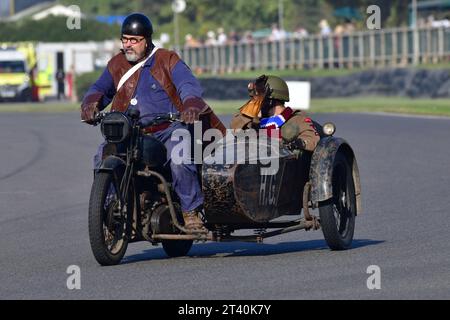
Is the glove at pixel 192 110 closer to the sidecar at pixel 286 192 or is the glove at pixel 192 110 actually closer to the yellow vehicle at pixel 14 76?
the sidecar at pixel 286 192

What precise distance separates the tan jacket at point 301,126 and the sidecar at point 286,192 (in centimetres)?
6

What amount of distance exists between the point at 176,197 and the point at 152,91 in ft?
2.43

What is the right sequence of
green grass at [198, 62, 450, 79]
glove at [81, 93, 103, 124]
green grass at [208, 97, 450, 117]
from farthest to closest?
1. green grass at [198, 62, 450, 79]
2. green grass at [208, 97, 450, 117]
3. glove at [81, 93, 103, 124]

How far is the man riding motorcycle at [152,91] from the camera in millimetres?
9555

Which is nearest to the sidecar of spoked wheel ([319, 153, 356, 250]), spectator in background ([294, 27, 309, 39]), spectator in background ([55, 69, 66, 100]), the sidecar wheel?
spoked wheel ([319, 153, 356, 250])

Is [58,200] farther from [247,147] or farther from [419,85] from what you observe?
[419,85]

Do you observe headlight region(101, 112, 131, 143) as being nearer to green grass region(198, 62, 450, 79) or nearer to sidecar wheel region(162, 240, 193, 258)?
sidecar wheel region(162, 240, 193, 258)

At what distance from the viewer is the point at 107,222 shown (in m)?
9.28

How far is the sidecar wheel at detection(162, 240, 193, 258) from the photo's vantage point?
10.1m

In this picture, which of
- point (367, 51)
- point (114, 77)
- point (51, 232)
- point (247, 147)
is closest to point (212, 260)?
point (247, 147)

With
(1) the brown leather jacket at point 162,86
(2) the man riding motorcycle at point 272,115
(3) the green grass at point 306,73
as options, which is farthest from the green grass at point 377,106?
(1) the brown leather jacket at point 162,86

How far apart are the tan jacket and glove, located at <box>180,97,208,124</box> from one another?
66 cm

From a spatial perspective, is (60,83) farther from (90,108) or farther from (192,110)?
(192,110)

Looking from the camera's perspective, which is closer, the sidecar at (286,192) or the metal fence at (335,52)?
the sidecar at (286,192)
